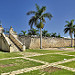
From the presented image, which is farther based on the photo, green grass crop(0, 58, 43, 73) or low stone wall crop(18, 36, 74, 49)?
low stone wall crop(18, 36, 74, 49)

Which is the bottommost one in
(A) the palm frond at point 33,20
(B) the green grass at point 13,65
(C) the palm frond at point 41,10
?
(B) the green grass at point 13,65

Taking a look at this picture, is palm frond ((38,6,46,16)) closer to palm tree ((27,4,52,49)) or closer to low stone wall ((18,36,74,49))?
palm tree ((27,4,52,49))

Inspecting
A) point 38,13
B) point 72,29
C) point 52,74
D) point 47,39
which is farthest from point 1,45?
point 72,29

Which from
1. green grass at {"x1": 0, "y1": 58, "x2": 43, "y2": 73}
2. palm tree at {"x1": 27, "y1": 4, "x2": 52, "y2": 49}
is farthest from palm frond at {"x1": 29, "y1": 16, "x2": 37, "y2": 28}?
green grass at {"x1": 0, "y1": 58, "x2": 43, "y2": 73}

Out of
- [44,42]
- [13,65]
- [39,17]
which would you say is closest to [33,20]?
[39,17]

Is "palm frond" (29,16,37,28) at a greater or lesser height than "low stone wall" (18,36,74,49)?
greater

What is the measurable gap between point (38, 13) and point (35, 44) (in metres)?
8.22

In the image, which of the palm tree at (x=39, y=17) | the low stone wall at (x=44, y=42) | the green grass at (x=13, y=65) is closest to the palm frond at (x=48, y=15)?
the palm tree at (x=39, y=17)

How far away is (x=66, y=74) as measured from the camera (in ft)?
14.6

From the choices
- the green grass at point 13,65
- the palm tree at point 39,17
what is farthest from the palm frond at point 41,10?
the green grass at point 13,65

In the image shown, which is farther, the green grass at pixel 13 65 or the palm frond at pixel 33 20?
the palm frond at pixel 33 20

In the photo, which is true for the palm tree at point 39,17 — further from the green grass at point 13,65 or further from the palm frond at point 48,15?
the green grass at point 13,65

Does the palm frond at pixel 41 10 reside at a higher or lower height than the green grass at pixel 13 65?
higher

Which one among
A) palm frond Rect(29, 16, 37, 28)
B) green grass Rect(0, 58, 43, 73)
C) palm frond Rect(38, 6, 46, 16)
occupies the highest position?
palm frond Rect(38, 6, 46, 16)
